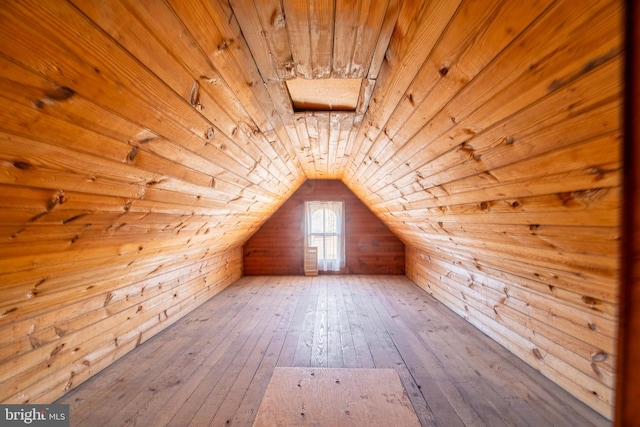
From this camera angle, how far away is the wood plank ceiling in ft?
2.33

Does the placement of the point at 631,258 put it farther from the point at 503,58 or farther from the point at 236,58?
the point at 236,58

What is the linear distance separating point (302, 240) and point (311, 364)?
3.37m

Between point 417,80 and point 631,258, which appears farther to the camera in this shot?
point 417,80

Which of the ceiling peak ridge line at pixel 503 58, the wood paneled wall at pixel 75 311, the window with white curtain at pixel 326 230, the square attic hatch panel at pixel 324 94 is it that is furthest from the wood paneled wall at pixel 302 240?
the ceiling peak ridge line at pixel 503 58

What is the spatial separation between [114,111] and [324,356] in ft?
7.07

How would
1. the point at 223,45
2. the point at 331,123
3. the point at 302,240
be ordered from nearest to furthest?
the point at 223,45
the point at 331,123
the point at 302,240

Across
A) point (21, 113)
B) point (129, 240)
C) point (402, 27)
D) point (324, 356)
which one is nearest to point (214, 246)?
point (129, 240)

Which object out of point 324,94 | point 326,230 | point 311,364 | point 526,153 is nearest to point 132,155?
point 324,94

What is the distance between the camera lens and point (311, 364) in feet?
6.77

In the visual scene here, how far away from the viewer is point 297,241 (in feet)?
17.6

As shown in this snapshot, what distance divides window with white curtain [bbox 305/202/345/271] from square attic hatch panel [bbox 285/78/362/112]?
361cm

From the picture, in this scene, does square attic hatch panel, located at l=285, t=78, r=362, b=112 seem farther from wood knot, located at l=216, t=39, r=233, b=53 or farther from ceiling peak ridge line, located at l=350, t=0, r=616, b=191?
ceiling peak ridge line, located at l=350, t=0, r=616, b=191

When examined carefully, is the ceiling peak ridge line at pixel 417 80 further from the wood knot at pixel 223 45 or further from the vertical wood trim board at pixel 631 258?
the wood knot at pixel 223 45

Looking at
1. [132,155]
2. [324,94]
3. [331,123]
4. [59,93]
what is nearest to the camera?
[59,93]
